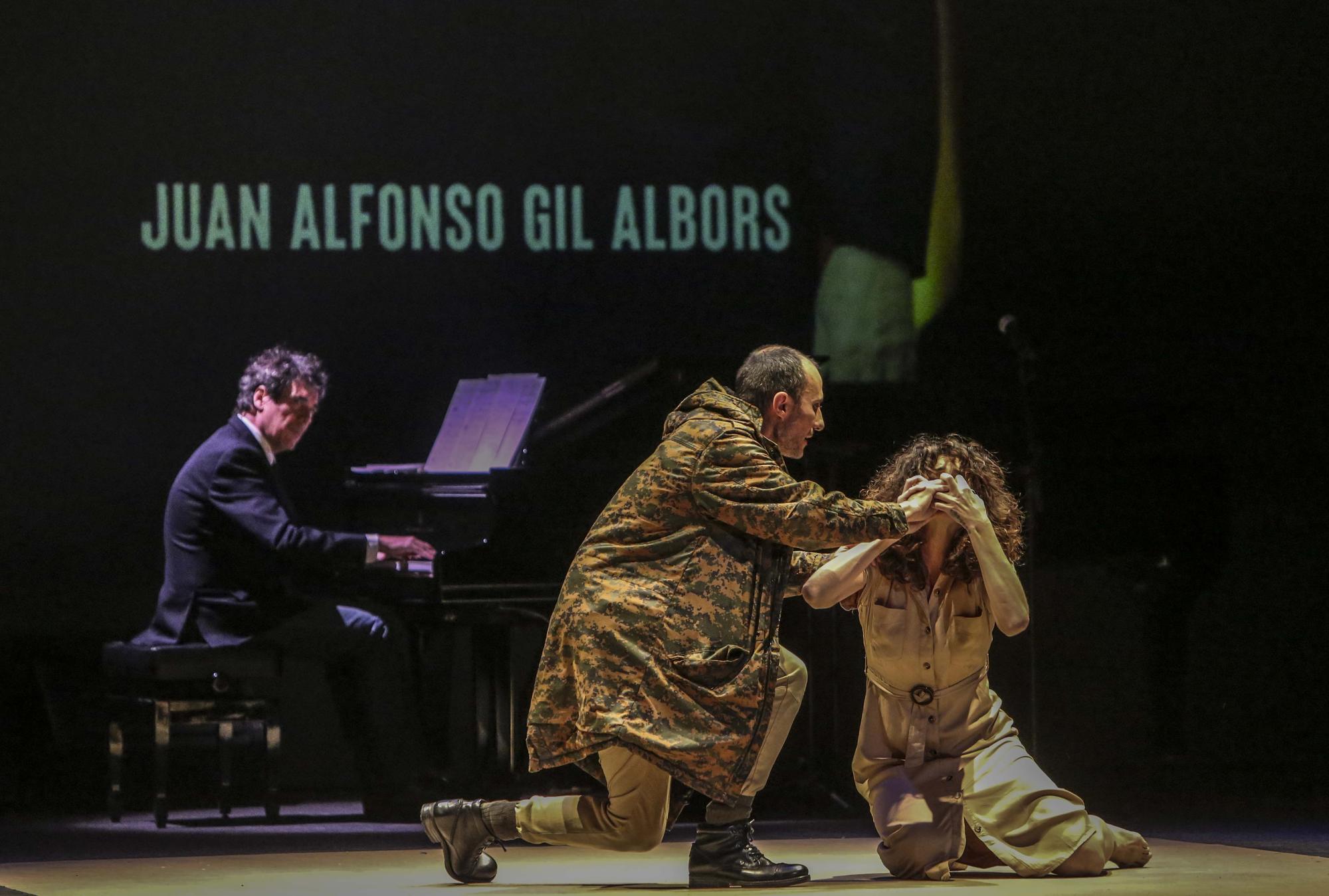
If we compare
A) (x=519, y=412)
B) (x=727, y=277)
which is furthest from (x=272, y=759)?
(x=727, y=277)

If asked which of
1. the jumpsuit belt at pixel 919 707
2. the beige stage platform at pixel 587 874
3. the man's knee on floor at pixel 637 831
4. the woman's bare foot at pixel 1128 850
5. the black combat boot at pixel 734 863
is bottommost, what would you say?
the beige stage platform at pixel 587 874

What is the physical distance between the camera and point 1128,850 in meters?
4.34

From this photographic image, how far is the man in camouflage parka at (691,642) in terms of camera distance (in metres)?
3.79

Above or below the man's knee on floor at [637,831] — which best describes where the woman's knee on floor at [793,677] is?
above

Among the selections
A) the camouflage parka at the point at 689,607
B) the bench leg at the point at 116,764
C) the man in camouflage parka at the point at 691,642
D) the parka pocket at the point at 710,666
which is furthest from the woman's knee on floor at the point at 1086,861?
the bench leg at the point at 116,764

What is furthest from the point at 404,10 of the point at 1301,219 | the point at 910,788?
the point at 910,788

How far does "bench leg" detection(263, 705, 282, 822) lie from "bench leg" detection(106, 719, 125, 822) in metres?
0.49

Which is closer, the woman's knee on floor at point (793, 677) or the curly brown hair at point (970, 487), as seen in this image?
the woman's knee on floor at point (793, 677)

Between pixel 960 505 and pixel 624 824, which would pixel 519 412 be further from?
pixel 624 824

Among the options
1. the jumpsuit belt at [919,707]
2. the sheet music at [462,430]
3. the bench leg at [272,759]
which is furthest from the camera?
the sheet music at [462,430]

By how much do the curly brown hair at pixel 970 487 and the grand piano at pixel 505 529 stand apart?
5.11ft

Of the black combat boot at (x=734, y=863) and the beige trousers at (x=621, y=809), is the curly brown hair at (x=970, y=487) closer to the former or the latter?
the beige trousers at (x=621, y=809)

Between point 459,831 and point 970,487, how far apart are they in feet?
4.61

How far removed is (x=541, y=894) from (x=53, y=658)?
3716 millimetres
